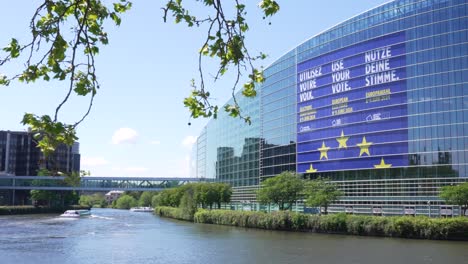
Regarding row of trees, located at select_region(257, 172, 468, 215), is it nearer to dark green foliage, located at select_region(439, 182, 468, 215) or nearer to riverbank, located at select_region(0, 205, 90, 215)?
dark green foliage, located at select_region(439, 182, 468, 215)

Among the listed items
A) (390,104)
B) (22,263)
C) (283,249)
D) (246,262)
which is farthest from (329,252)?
(390,104)

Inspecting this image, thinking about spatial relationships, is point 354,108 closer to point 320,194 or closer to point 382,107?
point 382,107

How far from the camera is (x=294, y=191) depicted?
104125mm

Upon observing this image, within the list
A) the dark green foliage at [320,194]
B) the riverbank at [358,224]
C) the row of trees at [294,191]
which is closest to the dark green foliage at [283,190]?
the row of trees at [294,191]

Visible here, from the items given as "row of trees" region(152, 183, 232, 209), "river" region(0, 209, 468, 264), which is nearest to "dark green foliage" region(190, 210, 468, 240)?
"river" region(0, 209, 468, 264)

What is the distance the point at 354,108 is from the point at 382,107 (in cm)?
638

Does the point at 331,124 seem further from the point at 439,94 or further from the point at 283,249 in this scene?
the point at 283,249

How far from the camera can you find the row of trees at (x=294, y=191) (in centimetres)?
9856

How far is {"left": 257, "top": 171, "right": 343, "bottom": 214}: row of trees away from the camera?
98562 millimetres

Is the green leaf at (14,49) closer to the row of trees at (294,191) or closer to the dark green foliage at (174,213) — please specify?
the row of trees at (294,191)

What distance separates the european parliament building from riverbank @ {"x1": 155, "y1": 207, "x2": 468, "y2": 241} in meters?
22.3

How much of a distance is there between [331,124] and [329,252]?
64.2m

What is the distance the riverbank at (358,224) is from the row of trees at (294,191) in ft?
24.0

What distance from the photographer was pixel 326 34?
120625mm
